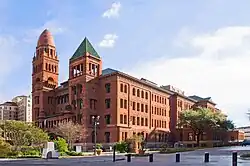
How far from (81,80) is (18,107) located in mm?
112113

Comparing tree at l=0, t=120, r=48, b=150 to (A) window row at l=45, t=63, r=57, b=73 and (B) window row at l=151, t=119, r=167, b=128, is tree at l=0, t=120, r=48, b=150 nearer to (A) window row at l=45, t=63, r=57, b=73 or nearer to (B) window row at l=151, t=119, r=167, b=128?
(B) window row at l=151, t=119, r=167, b=128

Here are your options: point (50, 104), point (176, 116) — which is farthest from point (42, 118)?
point (176, 116)

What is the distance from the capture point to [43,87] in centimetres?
9700

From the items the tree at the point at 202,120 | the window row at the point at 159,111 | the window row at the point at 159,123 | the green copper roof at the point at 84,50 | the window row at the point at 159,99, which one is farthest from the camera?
the window row at the point at 159,99

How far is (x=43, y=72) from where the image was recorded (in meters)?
98.1

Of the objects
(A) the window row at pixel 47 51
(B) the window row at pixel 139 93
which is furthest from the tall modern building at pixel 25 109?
(B) the window row at pixel 139 93

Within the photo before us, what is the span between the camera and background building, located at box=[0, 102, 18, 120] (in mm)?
165800

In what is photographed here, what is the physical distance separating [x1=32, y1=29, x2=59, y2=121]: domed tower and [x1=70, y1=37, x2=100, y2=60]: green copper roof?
54.1 ft

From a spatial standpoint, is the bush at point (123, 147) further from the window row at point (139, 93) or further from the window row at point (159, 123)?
the window row at point (159, 123)

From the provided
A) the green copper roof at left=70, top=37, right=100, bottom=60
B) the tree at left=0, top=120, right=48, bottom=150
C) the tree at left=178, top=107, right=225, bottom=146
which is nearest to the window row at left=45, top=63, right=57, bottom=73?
the green copper roof at left=70, top=37, right=100, bottom=60

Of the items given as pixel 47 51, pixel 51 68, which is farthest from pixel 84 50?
pixel 51 68

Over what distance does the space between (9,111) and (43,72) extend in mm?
86427

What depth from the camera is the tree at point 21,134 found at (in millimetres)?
57656

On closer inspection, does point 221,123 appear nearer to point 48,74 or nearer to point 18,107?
point 48,74
